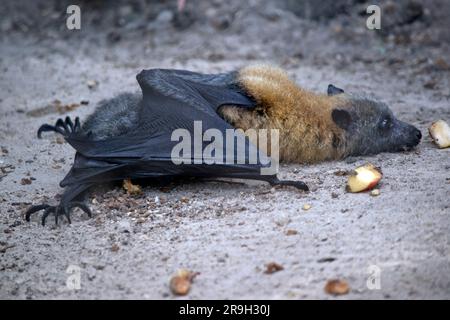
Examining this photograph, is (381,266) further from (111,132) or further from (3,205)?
(3,205)

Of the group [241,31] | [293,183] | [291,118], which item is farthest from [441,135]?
[241,31]

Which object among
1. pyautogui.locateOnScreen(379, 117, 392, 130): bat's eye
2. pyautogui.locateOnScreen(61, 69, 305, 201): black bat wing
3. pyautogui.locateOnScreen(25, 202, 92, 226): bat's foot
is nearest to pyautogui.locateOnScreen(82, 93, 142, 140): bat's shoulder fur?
pyautogui.locateOnScreen(61, 69, 305, 201): black bat wing

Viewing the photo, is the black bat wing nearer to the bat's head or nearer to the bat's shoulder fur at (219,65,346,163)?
the bat's shoulder fur at (219,65,346,163)

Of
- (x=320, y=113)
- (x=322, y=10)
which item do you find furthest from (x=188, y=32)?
(x=320, y=113)

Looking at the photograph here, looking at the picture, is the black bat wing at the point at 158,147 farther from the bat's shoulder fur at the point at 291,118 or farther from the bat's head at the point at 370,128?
the bat's head at the point at 370,128

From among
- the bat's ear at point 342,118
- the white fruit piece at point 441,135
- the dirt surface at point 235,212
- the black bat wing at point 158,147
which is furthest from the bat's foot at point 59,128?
the white fruit piece at point 441,135
